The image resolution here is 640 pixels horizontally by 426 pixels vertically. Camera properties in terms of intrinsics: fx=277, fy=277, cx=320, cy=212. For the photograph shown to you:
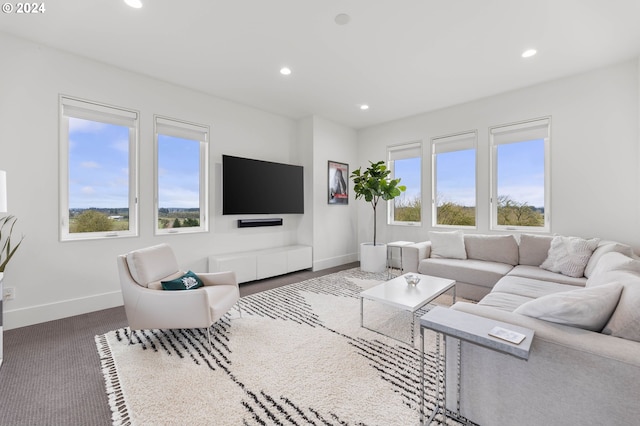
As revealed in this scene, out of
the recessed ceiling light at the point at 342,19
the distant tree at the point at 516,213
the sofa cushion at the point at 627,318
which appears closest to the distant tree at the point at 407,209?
the distant tree at the point at 516,213

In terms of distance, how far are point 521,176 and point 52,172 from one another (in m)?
5.95

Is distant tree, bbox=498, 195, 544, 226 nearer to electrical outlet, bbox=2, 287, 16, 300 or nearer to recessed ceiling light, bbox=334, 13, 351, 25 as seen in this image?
recessed ceiling light, bbox=334, 13, 351, 25

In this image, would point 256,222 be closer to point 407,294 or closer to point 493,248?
point 407,294

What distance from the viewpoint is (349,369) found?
2027mm

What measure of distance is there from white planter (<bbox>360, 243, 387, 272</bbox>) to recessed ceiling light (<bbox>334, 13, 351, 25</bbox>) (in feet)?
11.3

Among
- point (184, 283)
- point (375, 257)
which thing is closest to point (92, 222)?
point (184, 283)

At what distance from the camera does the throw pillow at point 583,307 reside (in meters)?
1.30

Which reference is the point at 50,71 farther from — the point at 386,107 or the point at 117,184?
the point at 386,107

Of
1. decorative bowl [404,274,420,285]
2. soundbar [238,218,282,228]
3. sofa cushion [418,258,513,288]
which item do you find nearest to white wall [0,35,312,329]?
soundbar [238,218,282,228]

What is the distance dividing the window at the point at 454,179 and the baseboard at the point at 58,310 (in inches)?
194

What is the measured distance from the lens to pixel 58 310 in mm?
2969

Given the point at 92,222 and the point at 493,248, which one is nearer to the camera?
the point at 92,222

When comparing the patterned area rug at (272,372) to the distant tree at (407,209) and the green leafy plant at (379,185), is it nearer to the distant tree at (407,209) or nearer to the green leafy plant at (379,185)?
the green leafy plant at (379,185)

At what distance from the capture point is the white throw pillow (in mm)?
3926
